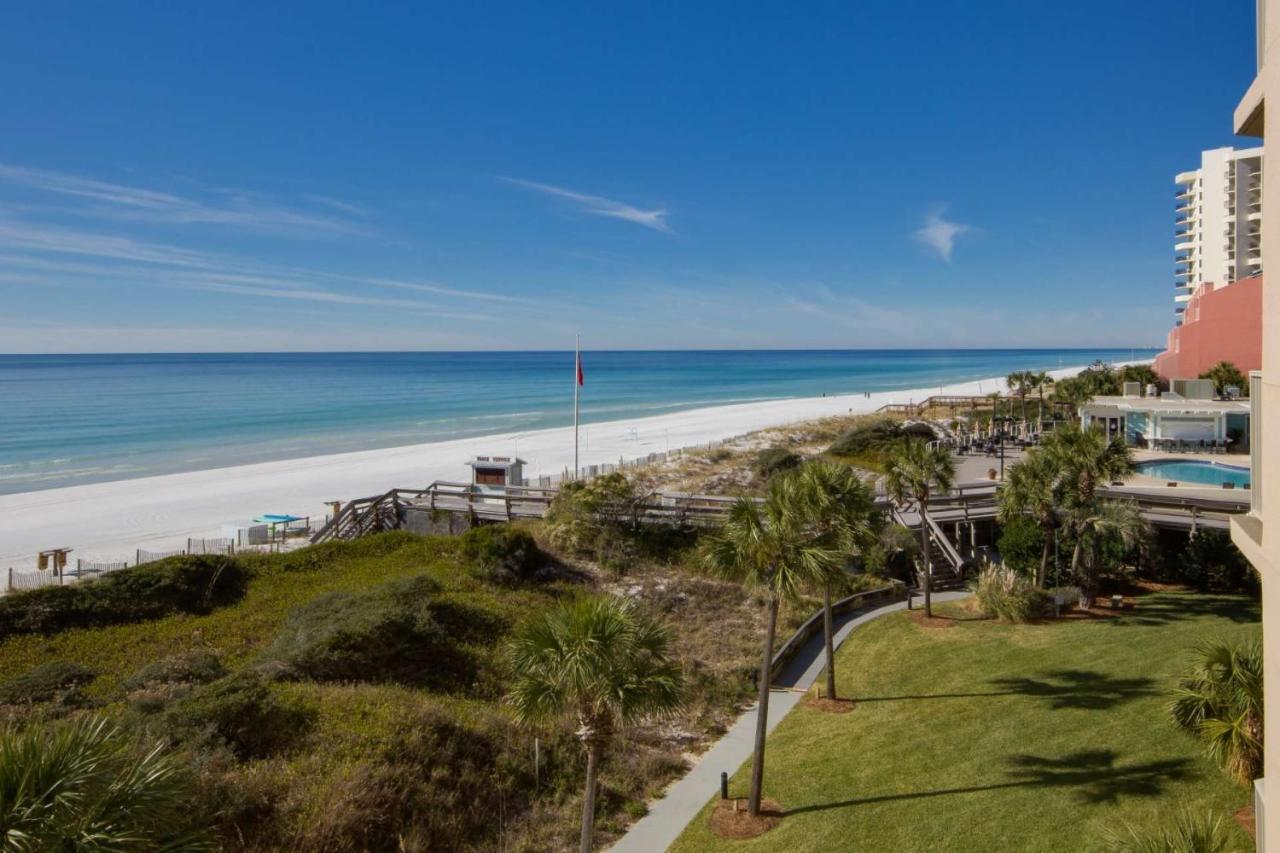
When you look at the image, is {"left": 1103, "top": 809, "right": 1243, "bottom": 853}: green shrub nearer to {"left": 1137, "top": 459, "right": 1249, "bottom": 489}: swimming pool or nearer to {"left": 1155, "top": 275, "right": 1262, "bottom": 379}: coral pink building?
{"left": 1137, "top": 459, "right": 1249, "bottom": 489}: swimming pool

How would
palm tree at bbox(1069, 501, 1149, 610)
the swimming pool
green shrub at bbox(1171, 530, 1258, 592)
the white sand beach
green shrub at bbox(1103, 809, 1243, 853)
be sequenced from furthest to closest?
the white sand beach, the swimming pool, green shrub at bbox(1171, 530, 1258, 592), palm tree at bbox(1069, 501, 1149, 610), green shrub at bbox(1103, 809, 1243, 853)

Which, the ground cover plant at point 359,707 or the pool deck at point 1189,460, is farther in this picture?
the pool deck at point 1189,460

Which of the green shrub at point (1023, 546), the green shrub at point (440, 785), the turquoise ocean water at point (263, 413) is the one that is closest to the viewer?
the green shrub at point (440, 785)

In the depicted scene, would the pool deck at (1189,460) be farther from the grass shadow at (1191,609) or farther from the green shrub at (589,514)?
the green shrub at (589,514)

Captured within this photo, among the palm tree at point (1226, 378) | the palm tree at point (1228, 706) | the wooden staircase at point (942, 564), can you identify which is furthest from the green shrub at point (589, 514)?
the palm tree at point (1226, 378)

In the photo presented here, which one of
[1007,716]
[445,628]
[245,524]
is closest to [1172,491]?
[1007,716]

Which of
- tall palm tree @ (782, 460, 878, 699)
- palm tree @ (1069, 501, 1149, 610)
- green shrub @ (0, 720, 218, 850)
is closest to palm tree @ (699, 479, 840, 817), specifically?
tall palm tree @ (782, 460, 878, 699)

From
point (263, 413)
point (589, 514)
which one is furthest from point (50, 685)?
point (263, 413)

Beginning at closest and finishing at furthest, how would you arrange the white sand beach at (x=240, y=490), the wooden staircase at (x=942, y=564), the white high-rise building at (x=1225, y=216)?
the wooden staircase at (x=942, y=564) < the white sand beach at (x=240, y=490) < the white high-rise building at (x=1225, y=216)
